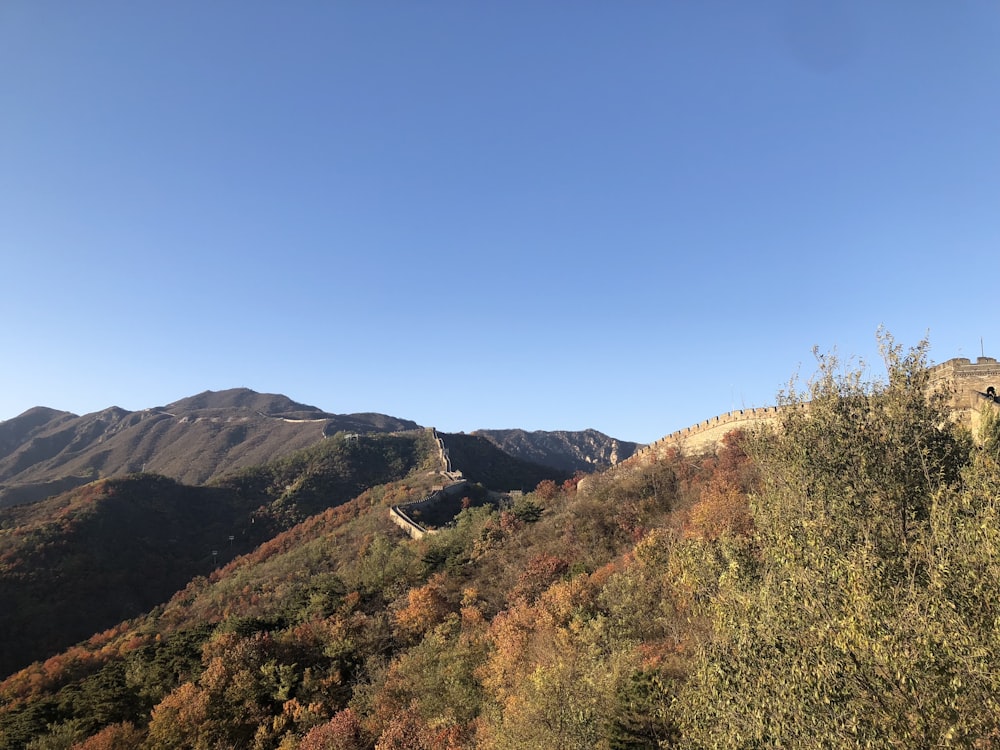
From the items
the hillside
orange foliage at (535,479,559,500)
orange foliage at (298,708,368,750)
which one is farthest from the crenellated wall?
the hillside

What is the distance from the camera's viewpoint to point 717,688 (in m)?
10.0

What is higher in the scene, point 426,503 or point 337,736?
point 426,503

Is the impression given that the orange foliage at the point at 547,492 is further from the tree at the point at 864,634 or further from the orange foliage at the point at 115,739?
the tree at the point at 864,634

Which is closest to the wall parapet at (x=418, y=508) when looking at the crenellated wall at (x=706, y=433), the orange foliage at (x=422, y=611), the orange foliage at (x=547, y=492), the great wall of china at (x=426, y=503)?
the great wall of china at (x=426, y=503)

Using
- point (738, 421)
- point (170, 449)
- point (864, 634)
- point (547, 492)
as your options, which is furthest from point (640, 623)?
point (170, 449)

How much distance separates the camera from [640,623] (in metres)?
25.9

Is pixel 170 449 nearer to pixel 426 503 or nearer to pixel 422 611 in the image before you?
pixel 426 503

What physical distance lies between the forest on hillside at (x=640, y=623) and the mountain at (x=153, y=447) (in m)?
89.4

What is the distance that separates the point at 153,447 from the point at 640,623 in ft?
586

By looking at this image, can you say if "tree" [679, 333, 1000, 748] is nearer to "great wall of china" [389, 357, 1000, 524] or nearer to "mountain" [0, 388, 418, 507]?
"great wall of china" [389, 357, 1000, 524]

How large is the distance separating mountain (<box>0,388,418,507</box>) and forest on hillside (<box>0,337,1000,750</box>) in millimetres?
89394

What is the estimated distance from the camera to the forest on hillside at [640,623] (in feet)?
28.9

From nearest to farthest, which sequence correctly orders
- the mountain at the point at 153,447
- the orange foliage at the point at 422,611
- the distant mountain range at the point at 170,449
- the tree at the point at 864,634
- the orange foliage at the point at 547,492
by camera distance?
the tree at the point at 864,634 → the orange foliage at the point at 422,611 → the orange foliage at the point at 547,492 → the mountain at the point at 153,447 → the distant mountain range at the point at 170,449

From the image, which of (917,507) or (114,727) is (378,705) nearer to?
(114,727)
